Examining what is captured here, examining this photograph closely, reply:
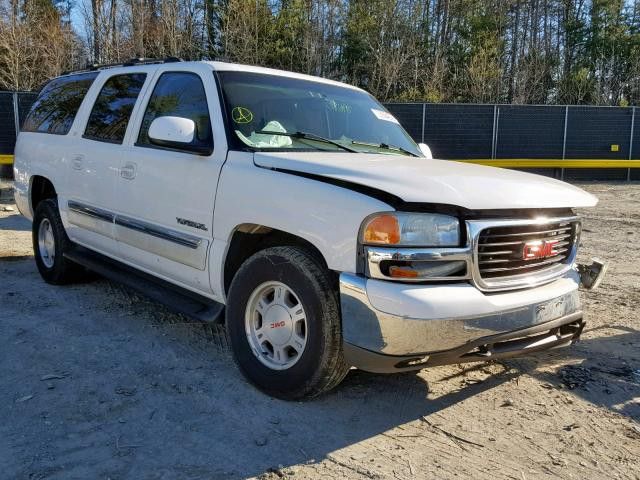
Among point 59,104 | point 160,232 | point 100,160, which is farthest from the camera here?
point 59,104

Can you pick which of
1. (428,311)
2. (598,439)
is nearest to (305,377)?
(428,311)

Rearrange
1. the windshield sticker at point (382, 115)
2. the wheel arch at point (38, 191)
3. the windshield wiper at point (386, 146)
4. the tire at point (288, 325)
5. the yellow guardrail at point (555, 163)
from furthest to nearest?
the yellow guardrail at point (555, 163), the wheel arch at point (38, 191), the windshield sticker at point (382, 115), the windshield wiper at point (386, 146), the tire at point (288, 325)

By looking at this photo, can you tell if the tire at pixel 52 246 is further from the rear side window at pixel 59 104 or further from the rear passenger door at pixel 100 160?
the rear side window at pixel 59 104

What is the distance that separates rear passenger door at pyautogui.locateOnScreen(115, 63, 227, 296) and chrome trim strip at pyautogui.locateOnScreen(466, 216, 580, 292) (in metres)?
1.61

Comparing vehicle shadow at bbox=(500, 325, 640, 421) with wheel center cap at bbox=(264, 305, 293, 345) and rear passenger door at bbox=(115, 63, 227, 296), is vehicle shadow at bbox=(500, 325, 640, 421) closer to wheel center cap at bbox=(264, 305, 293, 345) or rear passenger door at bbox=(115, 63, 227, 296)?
→ wheel center cap at bbox=(264, 305, 293, 345)

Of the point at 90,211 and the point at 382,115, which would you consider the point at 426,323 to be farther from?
the point at 90,211

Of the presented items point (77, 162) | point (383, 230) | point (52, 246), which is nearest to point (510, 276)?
point (383, 230)

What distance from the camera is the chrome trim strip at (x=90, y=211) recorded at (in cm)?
468

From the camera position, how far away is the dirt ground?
110 inches

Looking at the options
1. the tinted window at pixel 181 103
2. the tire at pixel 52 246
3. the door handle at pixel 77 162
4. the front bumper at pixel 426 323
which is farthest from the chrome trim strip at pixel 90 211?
the front bumper at pixel 426 323

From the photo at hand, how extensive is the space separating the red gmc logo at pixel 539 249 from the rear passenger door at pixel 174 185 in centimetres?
185

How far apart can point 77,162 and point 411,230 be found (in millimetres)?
3391

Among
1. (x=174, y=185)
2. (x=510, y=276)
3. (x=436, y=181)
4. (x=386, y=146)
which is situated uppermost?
(x=386, y=146)

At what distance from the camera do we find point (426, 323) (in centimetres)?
279
